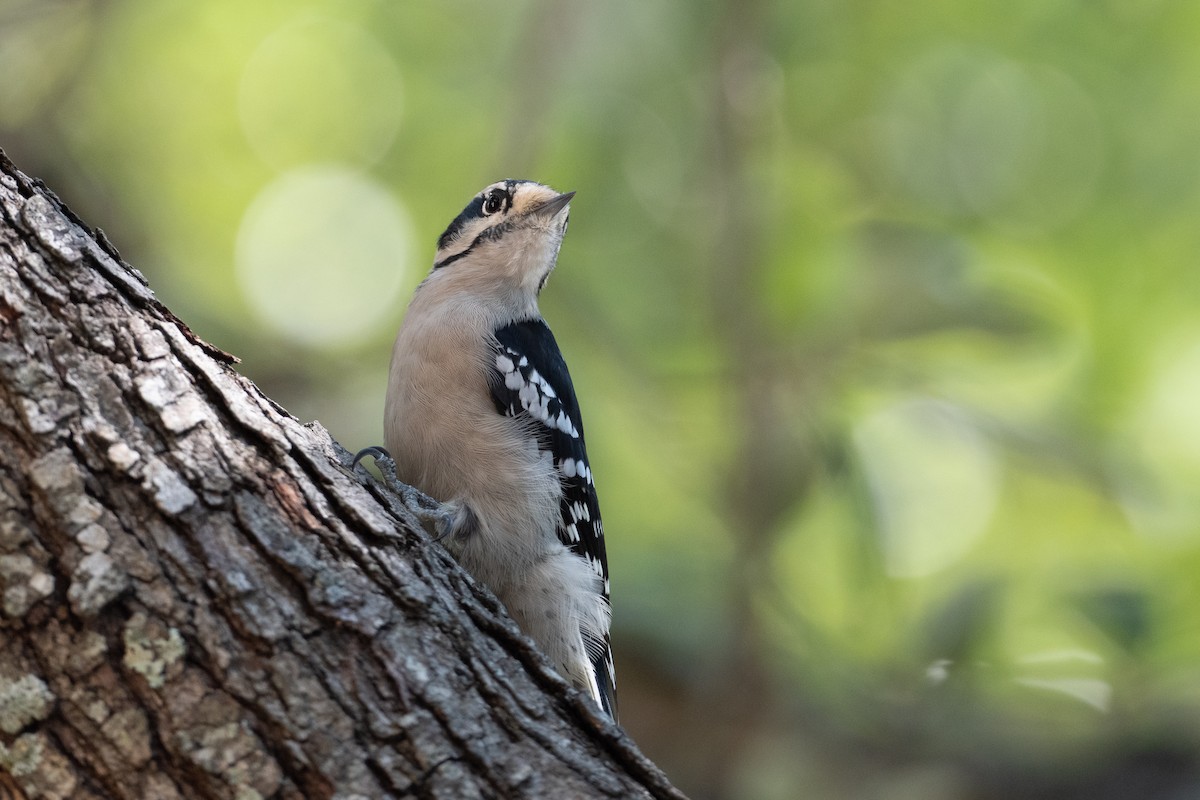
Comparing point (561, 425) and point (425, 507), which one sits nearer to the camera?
point (425, 507)

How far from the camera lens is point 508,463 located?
3.98 meters

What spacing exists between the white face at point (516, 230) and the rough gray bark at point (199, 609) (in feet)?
7.79

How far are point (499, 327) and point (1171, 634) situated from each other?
3.61 metres

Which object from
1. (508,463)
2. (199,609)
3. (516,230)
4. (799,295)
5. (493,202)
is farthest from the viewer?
(799,295)

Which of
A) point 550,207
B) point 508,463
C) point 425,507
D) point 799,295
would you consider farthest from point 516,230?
point 799,295

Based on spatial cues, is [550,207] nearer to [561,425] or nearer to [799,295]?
[561,425]

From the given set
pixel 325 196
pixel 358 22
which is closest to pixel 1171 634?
pixel 325 196

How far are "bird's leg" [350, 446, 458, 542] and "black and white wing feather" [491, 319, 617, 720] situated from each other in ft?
1.38

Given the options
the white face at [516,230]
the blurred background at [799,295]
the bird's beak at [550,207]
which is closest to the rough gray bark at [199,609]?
the white face at [516,230]

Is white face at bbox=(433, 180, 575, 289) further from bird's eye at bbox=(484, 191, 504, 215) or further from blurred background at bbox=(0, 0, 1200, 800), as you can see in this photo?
blurred background at bbox=(0, 0, 1200, 800)

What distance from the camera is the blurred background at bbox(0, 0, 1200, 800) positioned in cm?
556

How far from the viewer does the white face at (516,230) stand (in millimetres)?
4785

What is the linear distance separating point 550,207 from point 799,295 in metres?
2.13

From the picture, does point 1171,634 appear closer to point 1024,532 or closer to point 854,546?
point 854,546
